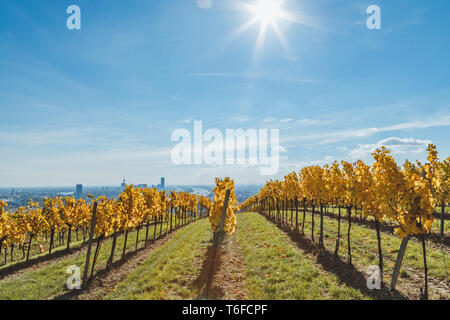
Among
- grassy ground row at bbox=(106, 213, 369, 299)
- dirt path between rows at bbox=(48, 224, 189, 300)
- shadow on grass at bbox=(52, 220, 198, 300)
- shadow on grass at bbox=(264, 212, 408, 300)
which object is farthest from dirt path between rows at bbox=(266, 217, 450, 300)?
shadow on grass at bbox=(52, 220, 198, 300)

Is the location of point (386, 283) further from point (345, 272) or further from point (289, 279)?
point (289, 279)

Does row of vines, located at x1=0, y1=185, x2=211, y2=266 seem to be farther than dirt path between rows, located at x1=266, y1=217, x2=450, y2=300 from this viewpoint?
Yes

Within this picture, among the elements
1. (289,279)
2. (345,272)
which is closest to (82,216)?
(289,279)

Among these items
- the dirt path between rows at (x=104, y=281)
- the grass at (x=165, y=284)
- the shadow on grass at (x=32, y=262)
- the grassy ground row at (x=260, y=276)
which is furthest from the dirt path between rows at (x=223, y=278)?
the shadow on grass at (x=32, y=262)

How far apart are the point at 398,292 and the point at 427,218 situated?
3.53 m

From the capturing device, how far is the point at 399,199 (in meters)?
9.08

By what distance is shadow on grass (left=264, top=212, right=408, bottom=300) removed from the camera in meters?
8.55

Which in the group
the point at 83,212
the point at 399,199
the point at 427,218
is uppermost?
the point at 399,199

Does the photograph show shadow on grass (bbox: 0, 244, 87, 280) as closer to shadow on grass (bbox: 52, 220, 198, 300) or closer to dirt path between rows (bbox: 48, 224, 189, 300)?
shadow on grass (bbox: 52, 220, 198, 300)

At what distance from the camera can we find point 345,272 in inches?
428

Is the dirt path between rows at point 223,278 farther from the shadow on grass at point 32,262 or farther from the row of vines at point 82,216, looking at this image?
the shadow on grass at point 32,262
